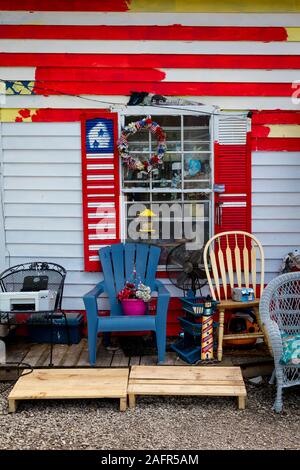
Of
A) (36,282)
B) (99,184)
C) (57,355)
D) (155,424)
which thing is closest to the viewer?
(155,424)

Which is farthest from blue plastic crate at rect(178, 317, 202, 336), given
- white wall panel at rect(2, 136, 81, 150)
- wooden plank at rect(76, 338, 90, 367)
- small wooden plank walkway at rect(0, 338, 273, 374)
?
white wall panel at rect(2, 136, 81, 150)

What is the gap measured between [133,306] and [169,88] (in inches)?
77.1

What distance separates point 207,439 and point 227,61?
10.2ft

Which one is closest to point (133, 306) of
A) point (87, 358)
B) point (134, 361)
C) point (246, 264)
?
point (134, 361)

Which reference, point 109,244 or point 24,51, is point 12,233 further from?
point 24,51

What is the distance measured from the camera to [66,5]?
4.18 m

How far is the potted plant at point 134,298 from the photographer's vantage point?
3.97 m

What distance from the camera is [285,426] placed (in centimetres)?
305

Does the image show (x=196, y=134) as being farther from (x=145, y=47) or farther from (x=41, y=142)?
(x=41, y=142)

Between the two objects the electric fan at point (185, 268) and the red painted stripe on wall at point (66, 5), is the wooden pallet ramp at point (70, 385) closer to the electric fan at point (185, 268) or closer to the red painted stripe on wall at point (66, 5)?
the electric fan at point (185, 268)

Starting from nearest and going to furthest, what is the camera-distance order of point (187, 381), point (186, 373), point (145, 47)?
point (187, 381), point (186, 373), point (145, 47)

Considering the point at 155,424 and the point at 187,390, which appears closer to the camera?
the point at 155,424

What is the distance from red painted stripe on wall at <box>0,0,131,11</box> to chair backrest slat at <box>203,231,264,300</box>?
221 centimetres

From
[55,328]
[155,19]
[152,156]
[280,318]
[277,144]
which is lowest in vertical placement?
[55,328]
